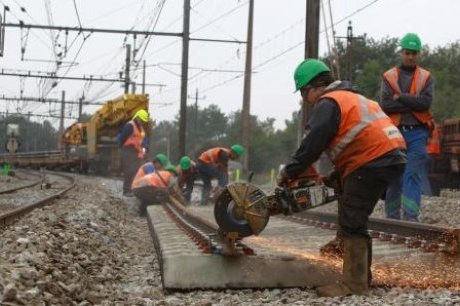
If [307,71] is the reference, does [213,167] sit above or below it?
below

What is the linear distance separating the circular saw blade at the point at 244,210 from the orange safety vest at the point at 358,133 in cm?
68

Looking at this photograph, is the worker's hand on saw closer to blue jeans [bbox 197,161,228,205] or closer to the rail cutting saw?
the rail cutting saw

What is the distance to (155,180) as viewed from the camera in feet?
42.3

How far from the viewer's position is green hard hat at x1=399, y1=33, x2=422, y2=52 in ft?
23.3

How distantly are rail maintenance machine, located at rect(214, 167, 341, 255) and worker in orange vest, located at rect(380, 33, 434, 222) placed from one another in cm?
253

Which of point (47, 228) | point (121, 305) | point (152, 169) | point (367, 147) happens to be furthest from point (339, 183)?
point (152, 169)

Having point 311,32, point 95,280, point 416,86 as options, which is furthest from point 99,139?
point 95,280

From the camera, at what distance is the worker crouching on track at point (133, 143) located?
16.0 metres

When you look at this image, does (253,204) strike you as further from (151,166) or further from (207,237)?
(151,166)

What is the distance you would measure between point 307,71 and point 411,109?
2890mm

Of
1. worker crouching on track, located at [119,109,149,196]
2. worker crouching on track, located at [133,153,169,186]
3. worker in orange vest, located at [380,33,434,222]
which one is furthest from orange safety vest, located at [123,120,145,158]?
worker in orange vest, located at [380,33,434,222]

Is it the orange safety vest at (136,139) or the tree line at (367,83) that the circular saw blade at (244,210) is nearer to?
the orange safety vest at (136,139)

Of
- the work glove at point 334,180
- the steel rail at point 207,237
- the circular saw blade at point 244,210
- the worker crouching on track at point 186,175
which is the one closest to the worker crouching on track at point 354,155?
the work glove at point 334,180

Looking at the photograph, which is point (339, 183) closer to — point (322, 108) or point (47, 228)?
point (322, 108)
